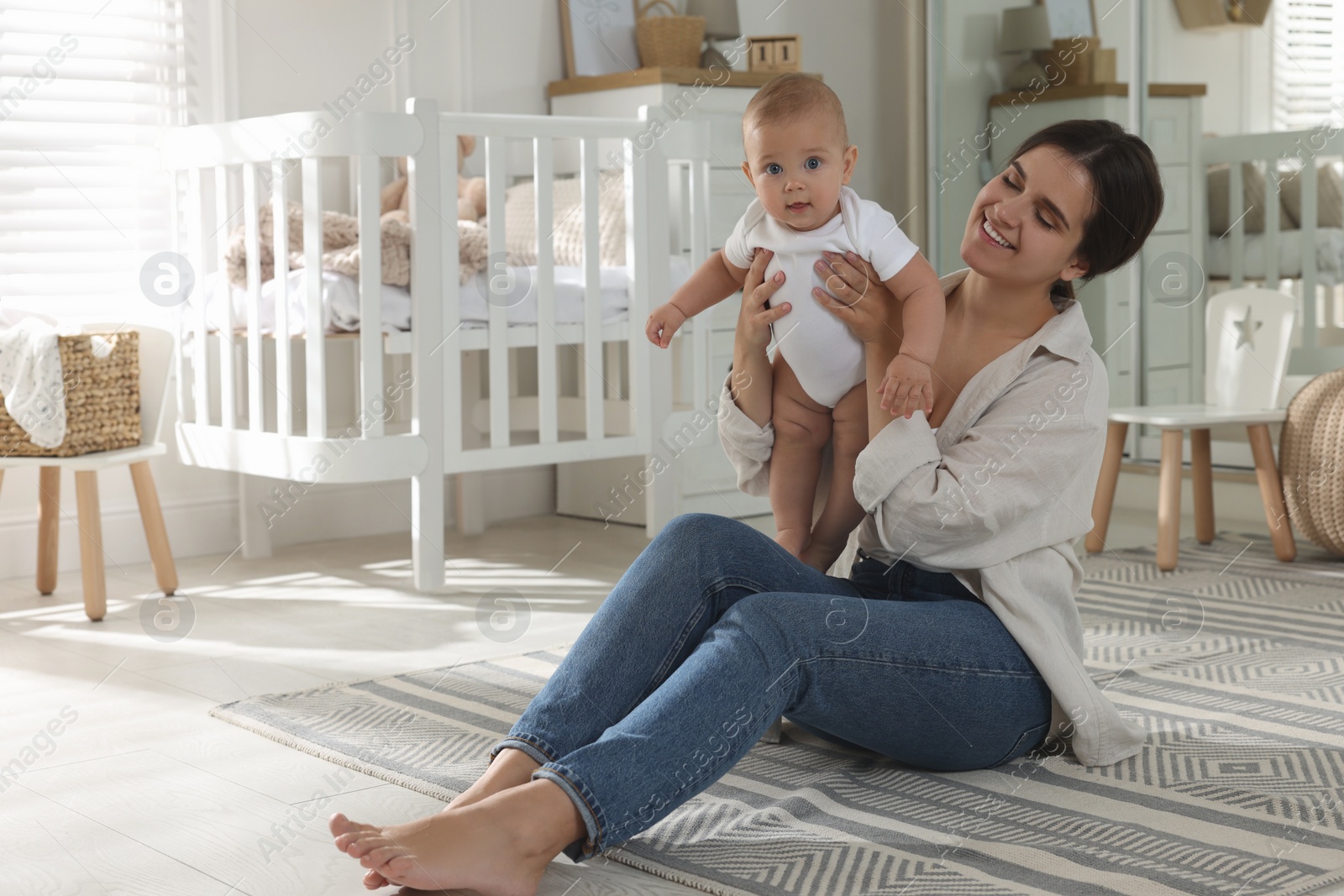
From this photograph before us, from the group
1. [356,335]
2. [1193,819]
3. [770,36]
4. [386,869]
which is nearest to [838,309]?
[1193,819]

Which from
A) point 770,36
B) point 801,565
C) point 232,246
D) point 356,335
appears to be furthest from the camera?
point 770,36

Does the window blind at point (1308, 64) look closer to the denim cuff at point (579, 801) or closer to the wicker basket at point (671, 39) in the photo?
the wicker basket at point (671, 39)

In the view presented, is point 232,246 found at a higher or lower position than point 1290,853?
higher

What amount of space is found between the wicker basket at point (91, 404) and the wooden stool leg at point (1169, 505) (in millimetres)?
1857

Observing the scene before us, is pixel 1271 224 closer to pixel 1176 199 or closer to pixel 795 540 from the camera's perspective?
pixel 1176 199

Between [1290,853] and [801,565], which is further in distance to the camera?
[801,565]

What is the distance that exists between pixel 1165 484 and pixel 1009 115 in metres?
1.55

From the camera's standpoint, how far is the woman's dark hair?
4.37ft

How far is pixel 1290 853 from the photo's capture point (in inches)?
48.0

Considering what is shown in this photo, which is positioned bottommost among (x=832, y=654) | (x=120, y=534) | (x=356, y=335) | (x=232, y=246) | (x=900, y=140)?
(x=120, y=534)

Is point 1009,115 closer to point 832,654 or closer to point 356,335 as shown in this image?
point 356,335

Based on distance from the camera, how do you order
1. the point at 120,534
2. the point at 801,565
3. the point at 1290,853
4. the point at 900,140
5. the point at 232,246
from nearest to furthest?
the point at 1290,853, the point at 801,565, the point at 232,246, the point at 120,534, the point at 900,140

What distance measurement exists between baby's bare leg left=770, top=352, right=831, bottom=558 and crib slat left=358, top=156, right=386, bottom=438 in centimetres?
108

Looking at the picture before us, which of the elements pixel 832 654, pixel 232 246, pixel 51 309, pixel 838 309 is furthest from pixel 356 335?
pixel 832 654
